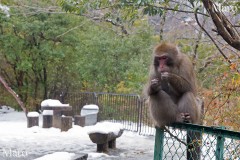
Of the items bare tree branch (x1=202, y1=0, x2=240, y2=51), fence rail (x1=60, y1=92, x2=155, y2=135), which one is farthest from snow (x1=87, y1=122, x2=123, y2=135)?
bare tree branch (x1=202, y1=0, x2=240, y2=51)

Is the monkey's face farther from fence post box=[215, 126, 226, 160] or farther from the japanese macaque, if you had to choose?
fence post box=[215, 126, 226, 160]

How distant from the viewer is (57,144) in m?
12.6

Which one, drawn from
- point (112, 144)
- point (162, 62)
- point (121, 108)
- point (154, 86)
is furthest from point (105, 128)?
point (154, 86)

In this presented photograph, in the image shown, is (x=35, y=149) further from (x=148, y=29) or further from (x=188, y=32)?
(x=188, y=32)

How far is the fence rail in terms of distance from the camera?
15.5 metres

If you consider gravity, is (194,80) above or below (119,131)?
above

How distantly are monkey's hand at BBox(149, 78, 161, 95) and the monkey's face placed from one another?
35cm

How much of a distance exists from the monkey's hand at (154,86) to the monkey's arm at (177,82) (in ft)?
0.41

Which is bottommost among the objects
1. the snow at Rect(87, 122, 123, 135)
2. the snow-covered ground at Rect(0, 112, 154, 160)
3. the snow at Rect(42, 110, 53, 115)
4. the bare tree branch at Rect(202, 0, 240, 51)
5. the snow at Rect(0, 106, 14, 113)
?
the snow-covered ground at Rect(0, 112, 154, 160)

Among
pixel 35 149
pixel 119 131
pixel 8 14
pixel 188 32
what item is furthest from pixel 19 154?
pixel 188 32

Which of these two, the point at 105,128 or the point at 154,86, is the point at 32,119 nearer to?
the point at 105,128

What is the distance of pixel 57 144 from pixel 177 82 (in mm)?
8671

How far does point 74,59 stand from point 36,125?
5076mm

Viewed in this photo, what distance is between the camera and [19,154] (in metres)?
10.9
